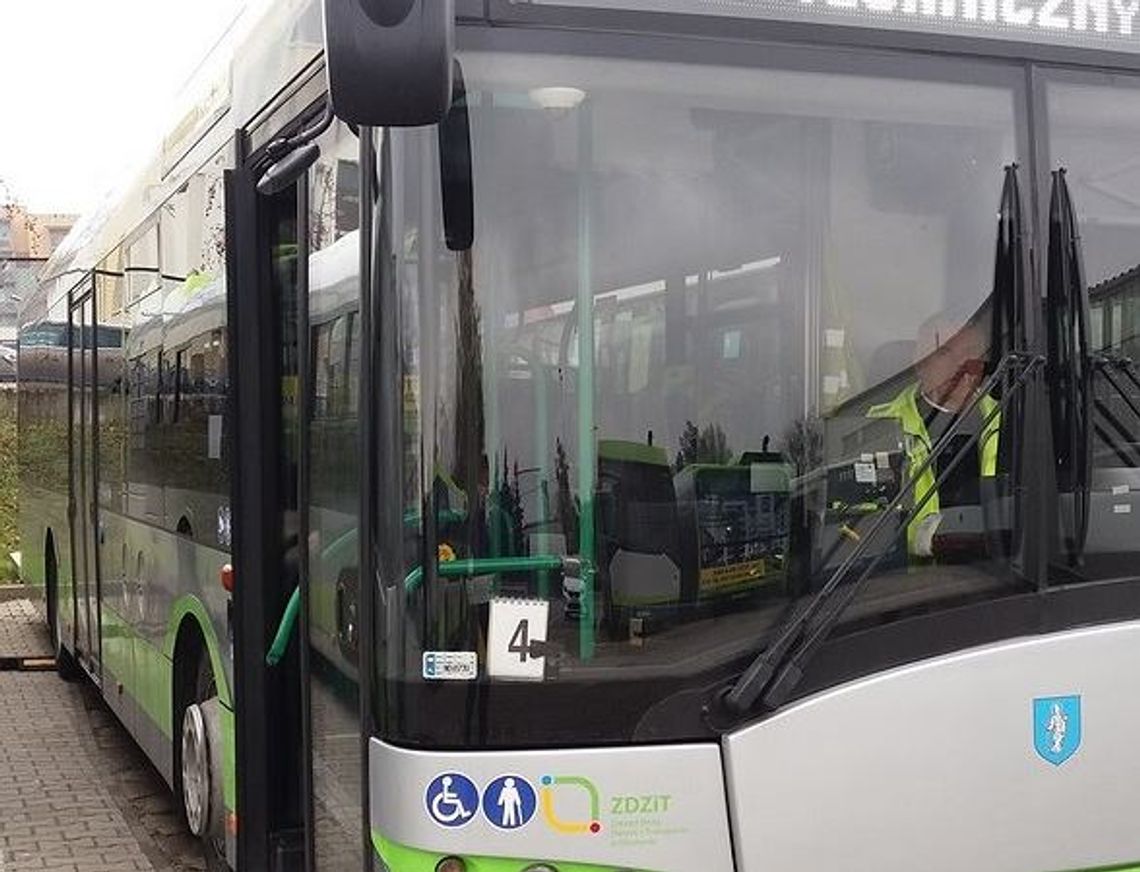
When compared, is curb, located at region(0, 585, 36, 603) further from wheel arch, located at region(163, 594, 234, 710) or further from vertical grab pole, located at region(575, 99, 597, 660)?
vertical grab pole, located at region(575, 99, 597, 660)

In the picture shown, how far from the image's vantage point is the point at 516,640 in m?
2.84

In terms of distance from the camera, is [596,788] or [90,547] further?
[90,547]

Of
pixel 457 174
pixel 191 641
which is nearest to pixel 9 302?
pixel 191 641

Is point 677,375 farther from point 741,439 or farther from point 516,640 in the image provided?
point 516,640

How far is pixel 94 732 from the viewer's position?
8656 millimetres

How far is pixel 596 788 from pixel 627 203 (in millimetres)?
1166

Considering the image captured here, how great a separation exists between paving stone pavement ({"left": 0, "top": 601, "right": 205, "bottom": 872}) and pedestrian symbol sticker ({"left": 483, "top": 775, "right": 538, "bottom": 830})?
3.69m

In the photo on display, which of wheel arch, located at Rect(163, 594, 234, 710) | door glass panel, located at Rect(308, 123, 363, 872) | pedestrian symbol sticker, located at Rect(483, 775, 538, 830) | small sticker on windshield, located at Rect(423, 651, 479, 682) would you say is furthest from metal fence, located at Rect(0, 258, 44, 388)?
pedestrian symbol sticker, located at Rect(483, 775, 538, 830)

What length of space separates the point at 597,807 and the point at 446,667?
40cm

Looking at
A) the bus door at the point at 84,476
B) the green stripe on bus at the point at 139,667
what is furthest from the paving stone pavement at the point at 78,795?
the green stripe on bus at the point at 139,667

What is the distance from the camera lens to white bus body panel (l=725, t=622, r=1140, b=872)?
2854mm

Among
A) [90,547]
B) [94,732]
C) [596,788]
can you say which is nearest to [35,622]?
[94,732]

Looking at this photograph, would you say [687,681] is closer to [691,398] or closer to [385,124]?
[691,398]

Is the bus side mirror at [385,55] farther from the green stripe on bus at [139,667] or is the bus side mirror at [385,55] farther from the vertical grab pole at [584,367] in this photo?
the green stripe on bus at [139,667]
